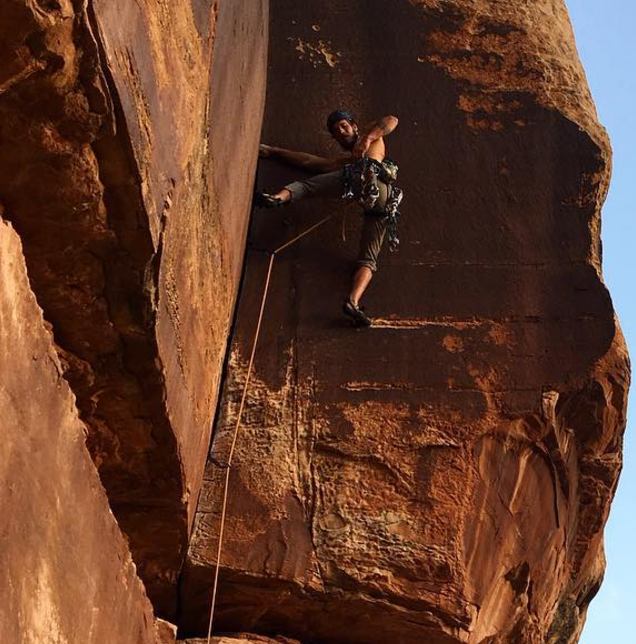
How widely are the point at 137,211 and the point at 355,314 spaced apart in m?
2.29

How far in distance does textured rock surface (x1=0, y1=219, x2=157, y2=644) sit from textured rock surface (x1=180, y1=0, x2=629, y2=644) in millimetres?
1639

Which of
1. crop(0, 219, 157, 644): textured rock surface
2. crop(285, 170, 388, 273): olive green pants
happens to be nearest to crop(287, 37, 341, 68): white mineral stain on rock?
crop(285, 170, 388, 273): olive green pants

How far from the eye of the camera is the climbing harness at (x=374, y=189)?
617cm

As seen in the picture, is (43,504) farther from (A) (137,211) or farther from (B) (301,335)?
(B) (301,335)

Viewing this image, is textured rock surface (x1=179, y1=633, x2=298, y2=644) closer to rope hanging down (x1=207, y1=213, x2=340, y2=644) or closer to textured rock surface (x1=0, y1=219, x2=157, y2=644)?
rope hanging down (x1=207, y1=213, x2=340, y2=644)

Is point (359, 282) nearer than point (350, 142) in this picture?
Yes

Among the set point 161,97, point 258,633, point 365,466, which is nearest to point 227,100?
point 161,97

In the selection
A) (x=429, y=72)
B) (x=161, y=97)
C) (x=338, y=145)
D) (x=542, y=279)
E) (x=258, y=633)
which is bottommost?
(x=258, y=633)

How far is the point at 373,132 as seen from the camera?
20.8 ft

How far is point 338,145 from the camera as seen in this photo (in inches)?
258

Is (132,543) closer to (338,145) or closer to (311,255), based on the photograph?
(311,255)

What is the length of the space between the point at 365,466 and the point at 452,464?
13.5 inches

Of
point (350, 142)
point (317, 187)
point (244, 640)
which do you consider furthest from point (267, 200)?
point (244, 640)

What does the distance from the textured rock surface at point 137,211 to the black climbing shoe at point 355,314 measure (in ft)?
1.68
